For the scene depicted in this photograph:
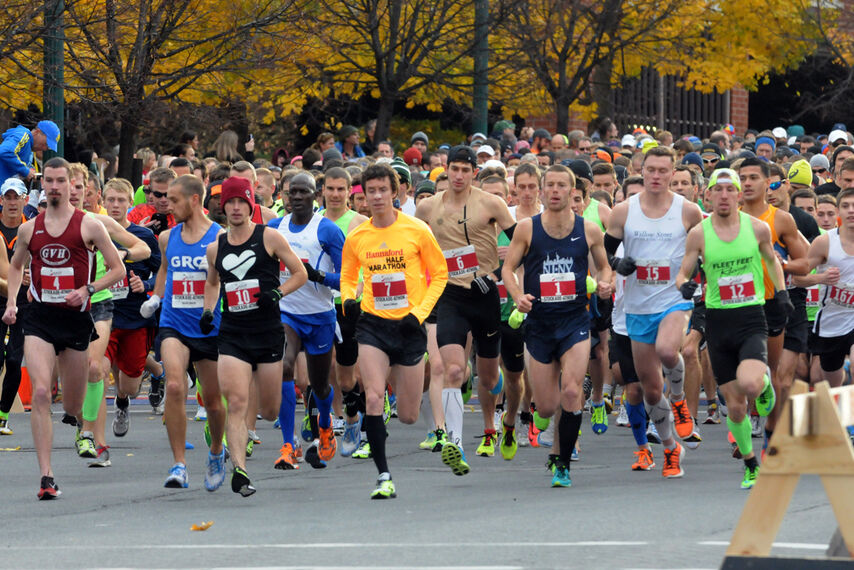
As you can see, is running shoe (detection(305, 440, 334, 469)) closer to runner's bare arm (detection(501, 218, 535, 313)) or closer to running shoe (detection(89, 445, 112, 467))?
running shoe (detection(89, 445, 112, 467))

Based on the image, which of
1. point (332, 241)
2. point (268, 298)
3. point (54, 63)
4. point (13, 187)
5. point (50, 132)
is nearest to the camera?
point (268, 298)

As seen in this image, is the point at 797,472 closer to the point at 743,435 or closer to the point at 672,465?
the point at 743,435

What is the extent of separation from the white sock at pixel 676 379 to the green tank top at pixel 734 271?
1.11 metres

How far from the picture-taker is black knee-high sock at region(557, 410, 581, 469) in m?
10.9

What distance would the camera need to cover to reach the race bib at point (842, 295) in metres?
12.2

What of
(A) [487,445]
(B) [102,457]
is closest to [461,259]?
(A) [487,445]

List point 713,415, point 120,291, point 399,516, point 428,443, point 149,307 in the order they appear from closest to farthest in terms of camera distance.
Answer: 1. point 399,516
2. point 149,307
3. point 428,443
4. point 120,291
5. point 713,415

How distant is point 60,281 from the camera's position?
11.1m

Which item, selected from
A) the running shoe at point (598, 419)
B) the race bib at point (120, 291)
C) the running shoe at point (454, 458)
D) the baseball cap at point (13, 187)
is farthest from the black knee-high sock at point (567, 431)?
the baseball cap at point (13, 187)

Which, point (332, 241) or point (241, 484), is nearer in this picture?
point (241, 484)

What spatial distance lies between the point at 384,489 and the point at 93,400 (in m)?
3.11

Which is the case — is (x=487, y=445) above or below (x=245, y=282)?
below

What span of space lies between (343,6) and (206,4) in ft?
12.2

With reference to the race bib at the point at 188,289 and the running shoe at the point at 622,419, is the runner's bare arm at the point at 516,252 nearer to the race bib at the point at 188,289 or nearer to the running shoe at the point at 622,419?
the race bib at the point at 188,289
